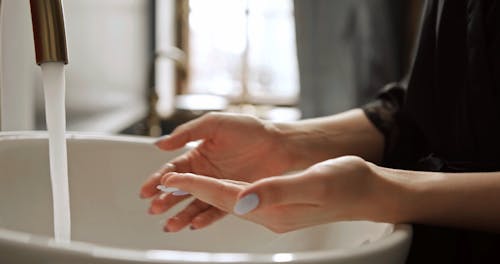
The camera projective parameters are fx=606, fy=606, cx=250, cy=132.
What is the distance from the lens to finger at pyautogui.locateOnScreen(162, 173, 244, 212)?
1.54 feet

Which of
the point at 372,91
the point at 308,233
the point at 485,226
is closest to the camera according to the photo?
the point at 485,226

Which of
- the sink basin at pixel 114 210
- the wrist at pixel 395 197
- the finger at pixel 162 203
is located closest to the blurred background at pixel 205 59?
the sink basin at pixel 114 210

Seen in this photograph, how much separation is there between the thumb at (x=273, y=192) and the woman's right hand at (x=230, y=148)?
243 millimetres

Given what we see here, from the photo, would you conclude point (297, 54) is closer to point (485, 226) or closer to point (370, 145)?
point (370, 145)

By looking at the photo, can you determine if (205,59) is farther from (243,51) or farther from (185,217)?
(185,217)

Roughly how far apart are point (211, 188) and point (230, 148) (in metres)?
0.22

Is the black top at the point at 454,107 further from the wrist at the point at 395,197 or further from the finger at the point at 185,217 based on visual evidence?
the finger at the point at 185,217

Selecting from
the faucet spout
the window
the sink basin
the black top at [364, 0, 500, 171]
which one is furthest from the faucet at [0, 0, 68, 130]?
the window

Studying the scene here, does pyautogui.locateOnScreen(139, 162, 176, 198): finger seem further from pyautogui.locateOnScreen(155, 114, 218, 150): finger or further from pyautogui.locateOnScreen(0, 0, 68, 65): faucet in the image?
pyautogui.locateOnScreen(0, 0, 68, 65): faucet

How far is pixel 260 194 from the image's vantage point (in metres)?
0.41

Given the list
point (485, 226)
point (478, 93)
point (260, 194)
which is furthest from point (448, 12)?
point (260, 194)

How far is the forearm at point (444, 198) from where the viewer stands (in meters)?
0.49

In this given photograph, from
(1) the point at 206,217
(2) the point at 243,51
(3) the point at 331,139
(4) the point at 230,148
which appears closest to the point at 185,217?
(1) the point at 206,217

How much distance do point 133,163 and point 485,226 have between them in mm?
378
